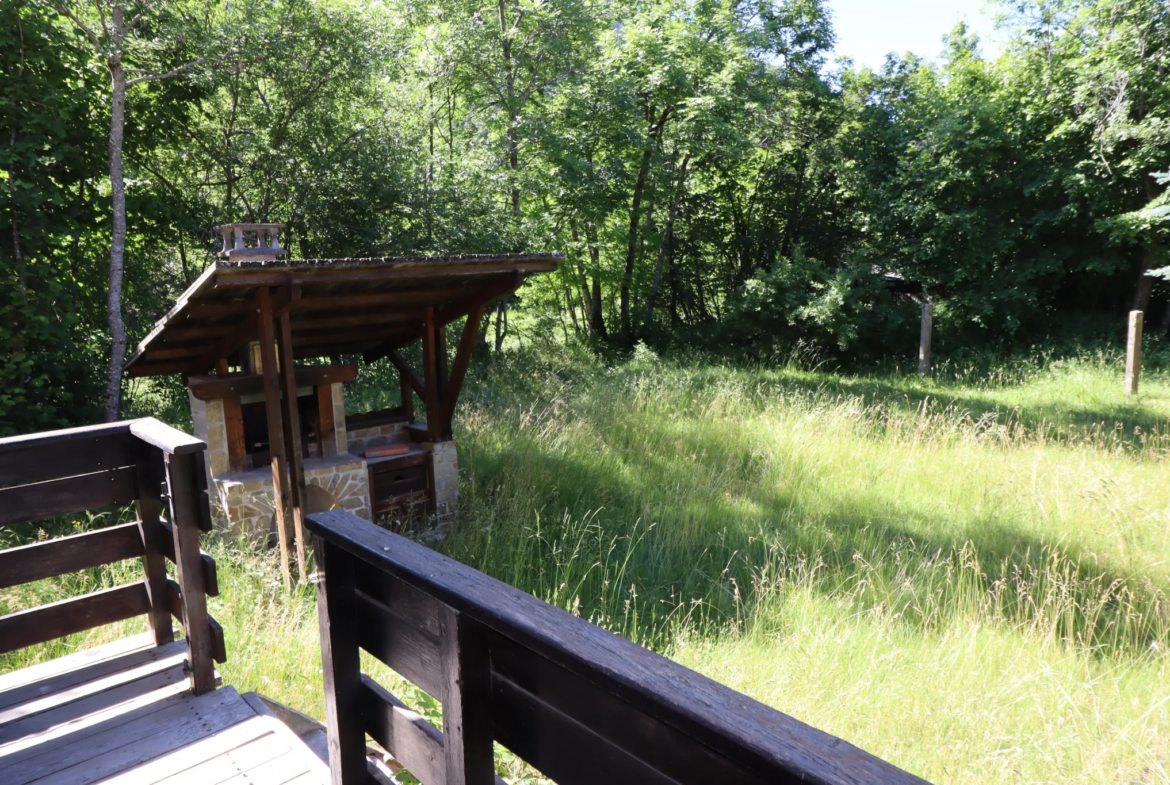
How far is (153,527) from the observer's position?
8.84 feet


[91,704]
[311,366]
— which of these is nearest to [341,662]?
[91,704]

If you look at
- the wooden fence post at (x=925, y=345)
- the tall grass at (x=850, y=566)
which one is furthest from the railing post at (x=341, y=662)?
the wooden fence post at (x=925, y=345)

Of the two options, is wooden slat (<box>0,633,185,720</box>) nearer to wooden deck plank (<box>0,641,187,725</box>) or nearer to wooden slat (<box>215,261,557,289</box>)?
wooden deck plank (<box>0,641,187,725</box>)

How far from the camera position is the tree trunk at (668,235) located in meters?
16.9

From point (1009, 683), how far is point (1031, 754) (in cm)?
52

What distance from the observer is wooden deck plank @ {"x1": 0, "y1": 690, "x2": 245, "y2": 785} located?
2.21 meters

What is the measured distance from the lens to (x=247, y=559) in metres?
5.25

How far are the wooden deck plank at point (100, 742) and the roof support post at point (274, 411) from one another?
8.51 feet

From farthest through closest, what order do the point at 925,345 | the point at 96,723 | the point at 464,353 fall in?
the point at 925,345
the point at 464,353
the point at 96,723

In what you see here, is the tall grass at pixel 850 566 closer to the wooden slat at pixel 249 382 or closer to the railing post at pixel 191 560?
the railing post at pixel 191 560

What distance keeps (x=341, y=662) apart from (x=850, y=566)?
4.34 m

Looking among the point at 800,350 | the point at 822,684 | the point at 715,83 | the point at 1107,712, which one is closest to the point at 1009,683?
the point at 1107,712

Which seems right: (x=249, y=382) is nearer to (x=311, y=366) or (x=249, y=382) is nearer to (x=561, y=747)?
(x=311, y=366)

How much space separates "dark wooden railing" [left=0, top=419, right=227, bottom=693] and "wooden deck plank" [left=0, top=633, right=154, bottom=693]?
0.19 meters
